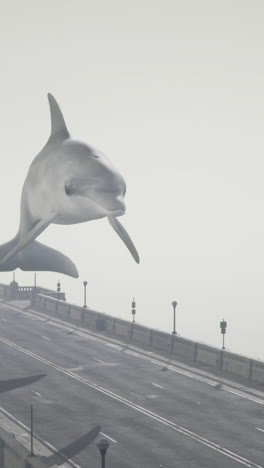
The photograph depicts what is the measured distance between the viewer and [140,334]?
74.1 meters

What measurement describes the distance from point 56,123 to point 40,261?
278 inches

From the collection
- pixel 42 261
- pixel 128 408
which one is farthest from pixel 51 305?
pixel 42 261

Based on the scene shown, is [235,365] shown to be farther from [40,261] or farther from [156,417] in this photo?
[40,261]

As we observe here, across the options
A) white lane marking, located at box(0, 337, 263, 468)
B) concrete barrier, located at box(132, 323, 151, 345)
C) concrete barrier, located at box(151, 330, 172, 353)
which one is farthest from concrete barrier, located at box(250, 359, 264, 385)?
concrete barrier, located at box(132, 323, 151, 345)

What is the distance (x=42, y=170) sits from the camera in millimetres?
35312

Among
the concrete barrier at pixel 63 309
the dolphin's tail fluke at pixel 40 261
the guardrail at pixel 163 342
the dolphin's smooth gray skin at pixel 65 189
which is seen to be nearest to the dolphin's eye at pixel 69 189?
the dolphin's smooth gray skin at pixel 65 189

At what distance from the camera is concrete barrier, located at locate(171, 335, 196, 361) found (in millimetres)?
66500

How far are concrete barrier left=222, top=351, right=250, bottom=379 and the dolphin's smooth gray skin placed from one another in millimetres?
24185

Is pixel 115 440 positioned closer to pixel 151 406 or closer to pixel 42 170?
pixel 151 406

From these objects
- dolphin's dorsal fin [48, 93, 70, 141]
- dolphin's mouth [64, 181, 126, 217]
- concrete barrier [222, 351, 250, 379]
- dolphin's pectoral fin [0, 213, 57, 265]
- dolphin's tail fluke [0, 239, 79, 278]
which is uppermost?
dolphin's dorsal fin [48, 93, 70, 141]

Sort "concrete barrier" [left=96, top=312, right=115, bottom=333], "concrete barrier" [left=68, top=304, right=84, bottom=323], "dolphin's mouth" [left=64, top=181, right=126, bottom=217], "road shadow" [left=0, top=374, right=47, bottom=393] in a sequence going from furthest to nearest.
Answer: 1. "concrete barrier" [left=68, top=304, right=84, bottom=323]
2. "concrete barrier" [left=96, top=312, right=115, bottom=333]
3. "road shadow" [left=0, top=374, right=47, bottom=393]
4. "dolphin's mouth" [left=64, top=181, right=126, bottom=217]

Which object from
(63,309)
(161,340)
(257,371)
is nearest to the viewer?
(257,371)

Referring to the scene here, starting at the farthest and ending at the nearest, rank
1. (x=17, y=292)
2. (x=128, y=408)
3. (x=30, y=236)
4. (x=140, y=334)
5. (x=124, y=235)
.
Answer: (x=17, y=292) < (x=140, y=334) < (x=128, y=408) < (x=30, y=236) < (x=124, y=235)

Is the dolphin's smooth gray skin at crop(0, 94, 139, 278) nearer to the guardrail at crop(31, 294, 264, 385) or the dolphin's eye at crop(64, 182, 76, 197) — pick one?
the dolphin's eye at crop(64, 182, 76, 197)
